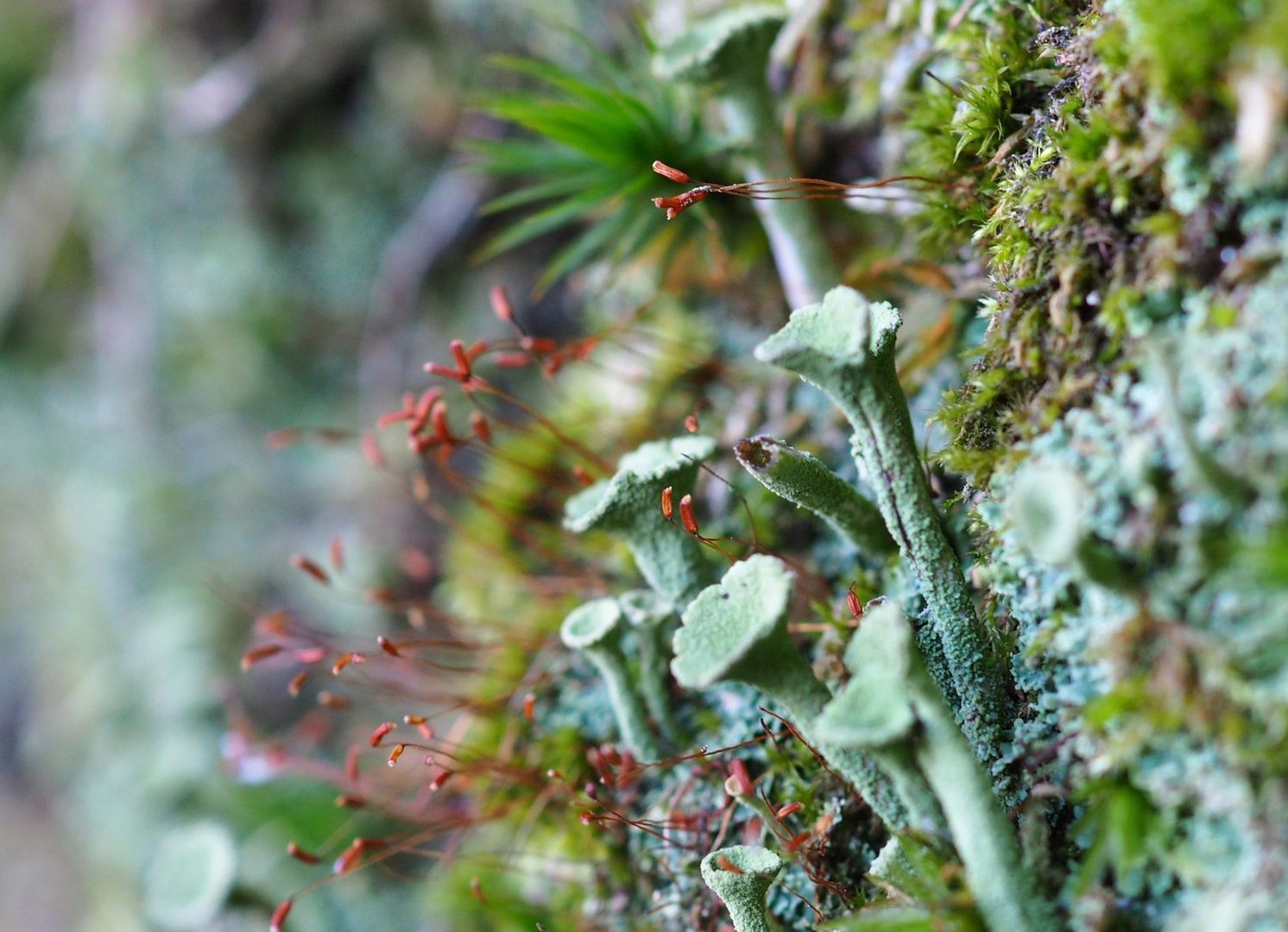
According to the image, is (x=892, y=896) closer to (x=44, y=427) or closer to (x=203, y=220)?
(x=203, y=220)

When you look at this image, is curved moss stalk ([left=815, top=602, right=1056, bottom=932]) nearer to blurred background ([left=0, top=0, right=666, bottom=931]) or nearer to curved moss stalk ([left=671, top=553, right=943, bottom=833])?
curved moss stalk ([left=671, top=553, right=943, bottom=833])

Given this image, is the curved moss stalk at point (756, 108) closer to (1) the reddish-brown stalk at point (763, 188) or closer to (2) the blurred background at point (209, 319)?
(1) the reddish-brown stalk at point (763, 188)

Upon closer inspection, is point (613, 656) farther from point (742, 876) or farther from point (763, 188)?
point (763, 188)

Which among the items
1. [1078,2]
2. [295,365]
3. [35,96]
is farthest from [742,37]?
[35,96]

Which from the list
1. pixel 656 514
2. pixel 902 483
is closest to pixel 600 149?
pixel 656 514

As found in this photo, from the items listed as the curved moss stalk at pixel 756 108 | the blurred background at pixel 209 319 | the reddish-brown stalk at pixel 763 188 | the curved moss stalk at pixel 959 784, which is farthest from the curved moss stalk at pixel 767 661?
the blurred background at pixel 209 319

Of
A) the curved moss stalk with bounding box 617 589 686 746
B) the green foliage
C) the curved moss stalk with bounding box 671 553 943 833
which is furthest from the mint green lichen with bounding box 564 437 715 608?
the green foliage
